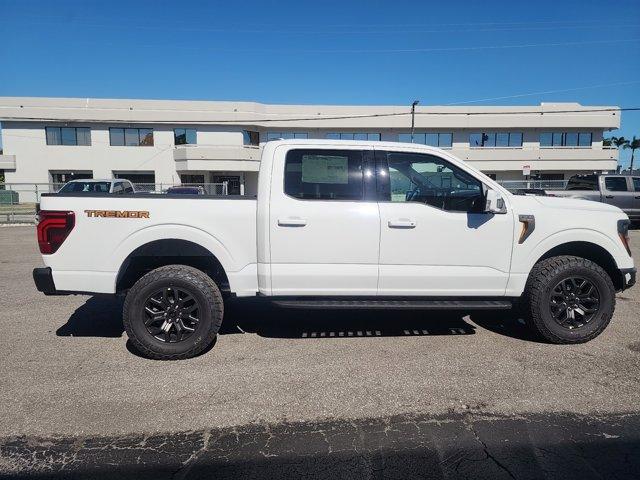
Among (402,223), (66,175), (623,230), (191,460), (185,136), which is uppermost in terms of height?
(185,136)

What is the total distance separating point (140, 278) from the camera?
170 inches

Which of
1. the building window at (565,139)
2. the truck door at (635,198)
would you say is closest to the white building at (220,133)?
the building window at (565,139)

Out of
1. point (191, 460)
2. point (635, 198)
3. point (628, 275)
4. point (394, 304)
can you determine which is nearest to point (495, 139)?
point (635, 198)

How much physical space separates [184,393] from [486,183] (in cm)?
345

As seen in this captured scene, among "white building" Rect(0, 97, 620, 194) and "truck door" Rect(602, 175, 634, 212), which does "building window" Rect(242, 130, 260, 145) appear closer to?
"white building" Rect(0, 97, 620, 194)

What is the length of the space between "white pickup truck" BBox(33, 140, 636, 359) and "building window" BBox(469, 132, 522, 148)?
38110 mm

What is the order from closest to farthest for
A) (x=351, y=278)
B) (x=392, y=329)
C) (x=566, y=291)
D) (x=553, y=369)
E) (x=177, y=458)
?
(x=177, y=458) → (x=553, y=369) → (x=351, y=278) → (x=566, y=291) → (x=392, y=329)

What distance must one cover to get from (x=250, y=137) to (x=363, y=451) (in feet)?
123

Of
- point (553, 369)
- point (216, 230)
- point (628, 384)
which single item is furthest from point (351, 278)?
point (628, 384)

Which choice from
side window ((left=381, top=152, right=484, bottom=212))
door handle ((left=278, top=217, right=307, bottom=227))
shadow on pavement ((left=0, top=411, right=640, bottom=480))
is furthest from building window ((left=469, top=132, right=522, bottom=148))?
shadow on pavement ((left=0, top=411, right=640, bottom=480))

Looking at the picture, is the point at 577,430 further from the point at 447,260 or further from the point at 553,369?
the point at 447,260

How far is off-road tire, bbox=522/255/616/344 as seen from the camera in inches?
176

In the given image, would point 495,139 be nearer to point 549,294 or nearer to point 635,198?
point 635,198

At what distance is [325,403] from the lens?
134 inches
